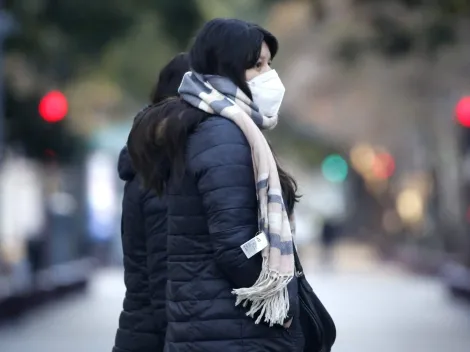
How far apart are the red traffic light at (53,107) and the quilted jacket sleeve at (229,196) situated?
1837 centimetres

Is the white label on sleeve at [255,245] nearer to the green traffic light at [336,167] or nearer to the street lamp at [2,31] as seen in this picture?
the street lamp at [2,31]

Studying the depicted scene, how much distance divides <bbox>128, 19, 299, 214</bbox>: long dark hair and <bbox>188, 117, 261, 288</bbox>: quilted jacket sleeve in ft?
0.40

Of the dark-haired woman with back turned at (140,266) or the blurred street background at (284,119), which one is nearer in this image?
the dark-haired woman with back turned at (140,266)

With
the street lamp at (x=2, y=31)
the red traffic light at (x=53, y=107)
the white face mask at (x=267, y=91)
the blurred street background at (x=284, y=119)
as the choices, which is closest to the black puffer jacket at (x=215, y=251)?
the white face mask at (x=267, y=91)

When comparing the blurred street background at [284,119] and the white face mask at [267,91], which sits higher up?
the blurred street background at [284,119]

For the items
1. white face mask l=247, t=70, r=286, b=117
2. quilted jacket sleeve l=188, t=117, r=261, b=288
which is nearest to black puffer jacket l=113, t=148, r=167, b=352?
white face mask l=247, t=70, r=286, b=117

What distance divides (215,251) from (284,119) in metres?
53.1

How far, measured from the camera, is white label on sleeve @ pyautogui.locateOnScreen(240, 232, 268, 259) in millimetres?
4973

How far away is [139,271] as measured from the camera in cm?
621

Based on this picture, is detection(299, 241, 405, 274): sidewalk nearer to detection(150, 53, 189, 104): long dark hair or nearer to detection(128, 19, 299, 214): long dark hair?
detection(150, 53, 189, 104): long dark hair

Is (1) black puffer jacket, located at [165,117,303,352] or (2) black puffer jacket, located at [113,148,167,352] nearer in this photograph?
(1) black puffer jacket, located at [165,117,303,352]

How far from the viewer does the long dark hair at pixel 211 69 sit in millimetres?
5168

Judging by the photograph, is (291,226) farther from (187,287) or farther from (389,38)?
(389,38)

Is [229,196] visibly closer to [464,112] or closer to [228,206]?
[228,206]
